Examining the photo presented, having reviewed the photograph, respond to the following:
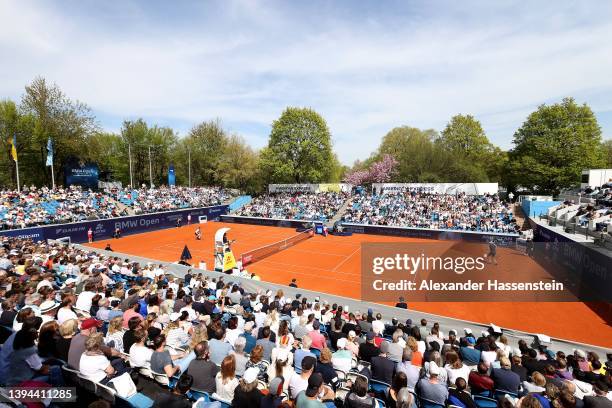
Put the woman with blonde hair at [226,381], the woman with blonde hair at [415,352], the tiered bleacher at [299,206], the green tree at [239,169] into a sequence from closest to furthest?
1. the woman with blonde hair at [226,381]
2. the woman with blonde hair at [415,352]
3. the tiered bleacher at [299,206]
4. the green tree at [239,169]

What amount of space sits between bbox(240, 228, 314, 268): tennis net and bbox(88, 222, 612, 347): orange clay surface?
577 millimetres

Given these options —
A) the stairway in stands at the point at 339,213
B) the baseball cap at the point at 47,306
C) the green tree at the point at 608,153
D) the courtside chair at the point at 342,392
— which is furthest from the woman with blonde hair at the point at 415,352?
the green tree at the point at 608,153

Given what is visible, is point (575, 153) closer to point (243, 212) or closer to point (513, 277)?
point (513, 277)

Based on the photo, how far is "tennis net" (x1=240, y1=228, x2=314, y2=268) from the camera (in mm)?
25094

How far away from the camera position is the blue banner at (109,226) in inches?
1128

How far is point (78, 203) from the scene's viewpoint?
119 feet

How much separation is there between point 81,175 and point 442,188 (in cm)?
A: 5211

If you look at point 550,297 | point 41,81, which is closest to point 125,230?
point 41,81

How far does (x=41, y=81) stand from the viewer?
4497 cm

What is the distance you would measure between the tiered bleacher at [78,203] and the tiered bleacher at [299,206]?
7667mm

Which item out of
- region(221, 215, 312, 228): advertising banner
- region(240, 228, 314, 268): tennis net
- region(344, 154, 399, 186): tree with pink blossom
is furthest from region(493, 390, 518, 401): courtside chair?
region(344, 154, 399, 186): tree with pink blossom

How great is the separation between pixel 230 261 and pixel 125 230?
22244 mm

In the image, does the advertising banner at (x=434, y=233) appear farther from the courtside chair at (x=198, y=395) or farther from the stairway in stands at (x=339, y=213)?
the courtside chair at (x=198, y=395)

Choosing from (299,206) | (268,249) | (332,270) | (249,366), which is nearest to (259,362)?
(249,366)
